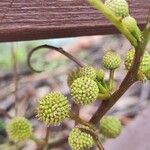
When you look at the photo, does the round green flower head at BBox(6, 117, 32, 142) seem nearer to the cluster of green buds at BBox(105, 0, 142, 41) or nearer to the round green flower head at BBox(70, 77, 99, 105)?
the round green flower head at BBox(70, 77, 99, 105)

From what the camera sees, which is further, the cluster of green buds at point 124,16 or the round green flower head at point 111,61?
the round green flower head at point 111,61

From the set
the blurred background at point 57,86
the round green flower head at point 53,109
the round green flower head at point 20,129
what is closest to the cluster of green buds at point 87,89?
the round green flower head at point 53,109

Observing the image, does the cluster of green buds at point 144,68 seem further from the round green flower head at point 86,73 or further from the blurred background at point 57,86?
the blurred background at point 57,86

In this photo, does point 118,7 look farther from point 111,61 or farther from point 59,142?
point 59,142

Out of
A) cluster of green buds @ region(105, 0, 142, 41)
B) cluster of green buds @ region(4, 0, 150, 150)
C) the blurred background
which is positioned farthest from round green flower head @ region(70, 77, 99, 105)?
the blurred background

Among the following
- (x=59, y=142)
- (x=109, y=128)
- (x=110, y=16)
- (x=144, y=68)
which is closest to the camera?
(x=110, y=16)

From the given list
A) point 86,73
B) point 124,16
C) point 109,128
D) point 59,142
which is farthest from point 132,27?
point 59,142
